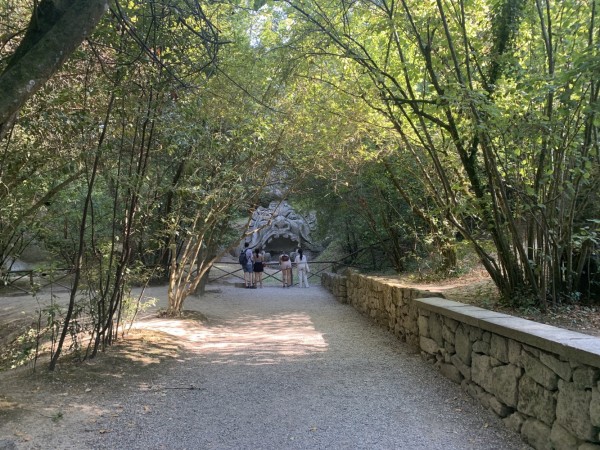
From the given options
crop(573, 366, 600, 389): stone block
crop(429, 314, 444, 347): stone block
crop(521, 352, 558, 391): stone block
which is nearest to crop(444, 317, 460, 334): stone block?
crop(429, 314, 444, 347): stone block

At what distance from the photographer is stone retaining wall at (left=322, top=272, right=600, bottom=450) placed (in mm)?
2822

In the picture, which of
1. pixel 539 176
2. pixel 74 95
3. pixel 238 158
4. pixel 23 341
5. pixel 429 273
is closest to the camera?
pixel 539 176

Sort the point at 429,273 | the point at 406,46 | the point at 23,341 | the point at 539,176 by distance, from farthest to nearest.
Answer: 1. the point at 429,273
2. the point at 406,46
3. the point at 23,341
4. the point at 539,176

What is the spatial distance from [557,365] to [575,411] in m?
0.30

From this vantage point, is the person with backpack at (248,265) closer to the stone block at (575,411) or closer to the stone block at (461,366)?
the stone block at (461,366)

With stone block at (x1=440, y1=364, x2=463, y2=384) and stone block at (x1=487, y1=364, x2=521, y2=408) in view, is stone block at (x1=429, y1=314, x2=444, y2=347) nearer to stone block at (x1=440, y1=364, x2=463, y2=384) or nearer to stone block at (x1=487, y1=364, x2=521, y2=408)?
stone block at (x1=440, y1=364, x2=463, y2=384)

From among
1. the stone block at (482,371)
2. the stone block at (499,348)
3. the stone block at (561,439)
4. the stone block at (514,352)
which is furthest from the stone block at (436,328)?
the stone block at (561,439)

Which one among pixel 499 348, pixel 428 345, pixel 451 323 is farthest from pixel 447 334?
pixel 499 348

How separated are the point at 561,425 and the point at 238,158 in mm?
7638

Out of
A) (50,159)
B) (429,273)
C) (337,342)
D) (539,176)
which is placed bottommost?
(337,342)

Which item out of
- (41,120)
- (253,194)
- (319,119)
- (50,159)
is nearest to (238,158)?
(253,194)

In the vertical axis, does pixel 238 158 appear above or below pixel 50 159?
above

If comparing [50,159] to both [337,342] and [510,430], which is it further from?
[510,430]

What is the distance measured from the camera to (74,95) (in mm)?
5512
